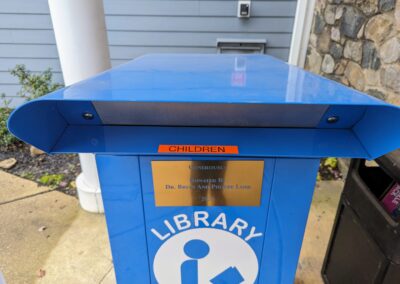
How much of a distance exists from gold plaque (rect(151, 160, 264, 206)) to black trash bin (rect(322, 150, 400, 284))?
0.62m

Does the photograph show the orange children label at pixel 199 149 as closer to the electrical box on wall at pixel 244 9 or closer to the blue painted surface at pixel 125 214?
the blue painted surface at pixel 125 214

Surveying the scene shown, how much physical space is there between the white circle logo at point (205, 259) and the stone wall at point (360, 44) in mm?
1762

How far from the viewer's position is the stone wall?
219cm

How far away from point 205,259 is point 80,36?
167 cm

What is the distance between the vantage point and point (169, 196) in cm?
108

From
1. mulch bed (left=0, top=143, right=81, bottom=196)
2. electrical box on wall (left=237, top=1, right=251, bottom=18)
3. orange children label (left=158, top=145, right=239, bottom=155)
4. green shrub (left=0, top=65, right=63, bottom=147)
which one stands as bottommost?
mulch bed (left=0, top=143, right=81, bottom=196)

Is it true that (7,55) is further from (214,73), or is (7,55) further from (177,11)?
(214,73)

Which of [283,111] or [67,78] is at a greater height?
[283,111]

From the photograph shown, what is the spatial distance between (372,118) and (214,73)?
580mm

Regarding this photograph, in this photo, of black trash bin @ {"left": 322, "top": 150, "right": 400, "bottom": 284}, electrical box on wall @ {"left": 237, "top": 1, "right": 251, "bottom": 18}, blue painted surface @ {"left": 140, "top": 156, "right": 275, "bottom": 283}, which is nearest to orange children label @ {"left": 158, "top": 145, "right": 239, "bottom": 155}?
blue painted surface @ {"left": 140, "top": 156, "right": 275, "bottom": 283}

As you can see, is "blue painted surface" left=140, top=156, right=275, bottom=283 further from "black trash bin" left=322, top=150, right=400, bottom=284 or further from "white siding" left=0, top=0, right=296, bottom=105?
"white siding" left=0, top=0, right=296, bottom=105

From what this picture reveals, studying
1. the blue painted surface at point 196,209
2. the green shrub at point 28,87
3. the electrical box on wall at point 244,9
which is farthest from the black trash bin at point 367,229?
the green shrub at point 28,87

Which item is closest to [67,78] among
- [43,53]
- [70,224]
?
[70,224]

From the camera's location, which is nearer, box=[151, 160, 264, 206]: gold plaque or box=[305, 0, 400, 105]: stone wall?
box=[151, 160, 264, 206]: gold plaque
